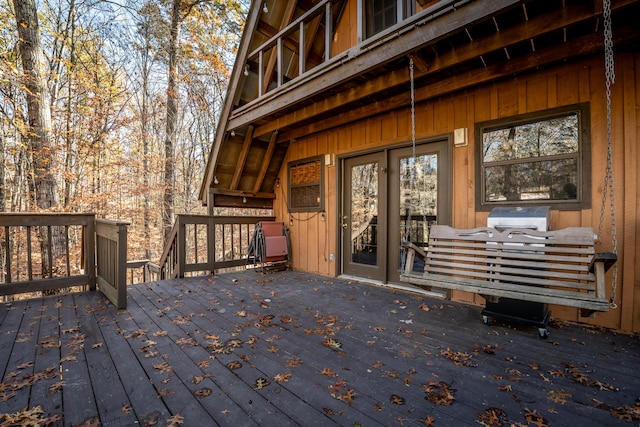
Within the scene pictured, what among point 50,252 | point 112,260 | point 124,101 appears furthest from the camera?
point 124,101

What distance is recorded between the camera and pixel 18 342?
2352mm

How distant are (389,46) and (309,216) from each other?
128 inches

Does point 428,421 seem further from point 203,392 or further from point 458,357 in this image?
point 203,392

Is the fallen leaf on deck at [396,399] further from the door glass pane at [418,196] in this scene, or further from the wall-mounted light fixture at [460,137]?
the wall-mounted light fixture at [460,137]

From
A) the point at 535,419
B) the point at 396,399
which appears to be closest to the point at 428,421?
the point at 396,399

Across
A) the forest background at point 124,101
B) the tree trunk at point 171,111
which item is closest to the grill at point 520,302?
the forest background at point 124,101

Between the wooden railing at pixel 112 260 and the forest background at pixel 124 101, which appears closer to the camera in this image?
the wooden railing at pixel 112 260

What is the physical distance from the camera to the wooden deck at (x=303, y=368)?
1.51 metres

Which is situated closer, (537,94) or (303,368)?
(303,368)

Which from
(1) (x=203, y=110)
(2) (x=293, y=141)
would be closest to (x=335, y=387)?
(2) (x=293, y=141)

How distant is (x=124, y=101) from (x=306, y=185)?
25.6 feet

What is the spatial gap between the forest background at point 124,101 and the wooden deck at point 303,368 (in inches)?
205

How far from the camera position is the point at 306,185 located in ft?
18.0

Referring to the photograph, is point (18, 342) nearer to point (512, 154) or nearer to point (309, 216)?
point (309, 216)
